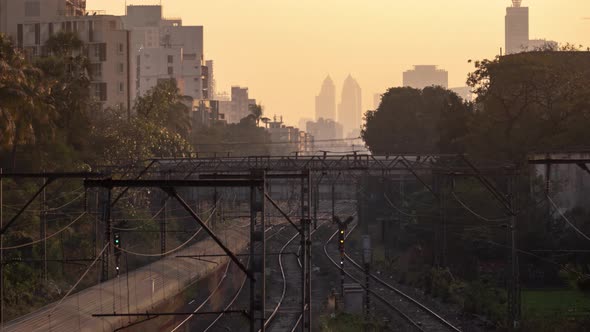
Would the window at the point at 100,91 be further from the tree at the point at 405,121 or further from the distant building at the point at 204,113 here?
the distant building at the point at 204,113

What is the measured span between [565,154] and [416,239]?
19004 millimetres

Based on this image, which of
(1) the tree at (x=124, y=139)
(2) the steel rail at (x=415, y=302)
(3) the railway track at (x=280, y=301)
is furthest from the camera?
(1) the tree at (x=124, y=139)

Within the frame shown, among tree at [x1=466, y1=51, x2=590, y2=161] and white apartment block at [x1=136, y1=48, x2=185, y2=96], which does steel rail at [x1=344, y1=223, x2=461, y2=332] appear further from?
white apartment block at [x1=136, y1=48, x2=185, y2=96]

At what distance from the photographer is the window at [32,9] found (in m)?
91.2

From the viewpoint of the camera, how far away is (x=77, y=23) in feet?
285

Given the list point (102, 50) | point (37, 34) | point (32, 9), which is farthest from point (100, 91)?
point (32, 9)

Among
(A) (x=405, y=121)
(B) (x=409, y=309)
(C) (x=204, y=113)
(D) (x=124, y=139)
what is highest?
(C) (x=204, y=113)

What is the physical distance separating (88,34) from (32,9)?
7.90 metres

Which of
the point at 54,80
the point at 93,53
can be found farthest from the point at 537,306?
the point at 93,53

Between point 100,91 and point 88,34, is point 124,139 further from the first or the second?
point 100,91

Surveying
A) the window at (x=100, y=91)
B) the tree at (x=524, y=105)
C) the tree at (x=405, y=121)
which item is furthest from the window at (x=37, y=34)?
the tree at (x=524, y=105)

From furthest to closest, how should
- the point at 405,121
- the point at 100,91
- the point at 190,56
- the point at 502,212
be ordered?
1. the point at 190,56
2. the point at 405,121
3. the point at 100,91
4. the point at 502,212

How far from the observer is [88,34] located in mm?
86875

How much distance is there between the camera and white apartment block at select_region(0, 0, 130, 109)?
285ft
